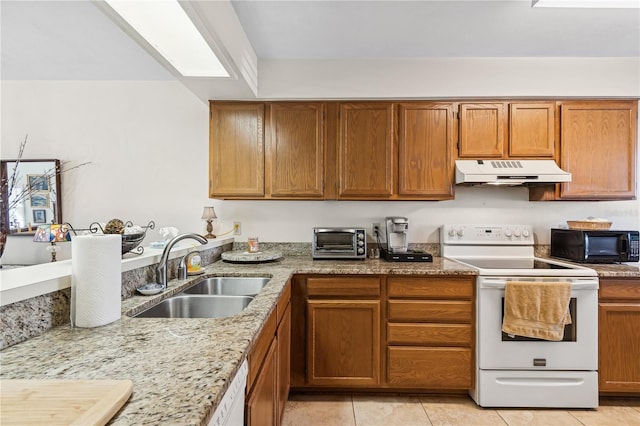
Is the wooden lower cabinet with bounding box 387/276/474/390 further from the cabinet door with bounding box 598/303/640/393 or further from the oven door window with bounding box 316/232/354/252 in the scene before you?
the cabinet door with bounding box 598/303/640/393

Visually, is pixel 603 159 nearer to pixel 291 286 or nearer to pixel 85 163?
pixel 291 286

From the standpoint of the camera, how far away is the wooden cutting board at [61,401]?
587mm

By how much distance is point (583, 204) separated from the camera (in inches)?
111

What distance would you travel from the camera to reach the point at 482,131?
8.39 ft

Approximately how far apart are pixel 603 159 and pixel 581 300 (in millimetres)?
1163

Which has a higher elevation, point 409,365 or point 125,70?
point 125,70

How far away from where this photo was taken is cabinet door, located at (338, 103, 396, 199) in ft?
8.47

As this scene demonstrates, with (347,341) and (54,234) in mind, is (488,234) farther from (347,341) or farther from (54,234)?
(54,234)

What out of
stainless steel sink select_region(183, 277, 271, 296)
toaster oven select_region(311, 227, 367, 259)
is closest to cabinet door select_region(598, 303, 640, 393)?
toaster oven select_region(311, 227, 367, 259)

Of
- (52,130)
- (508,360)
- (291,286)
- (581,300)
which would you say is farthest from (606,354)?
(52,130)

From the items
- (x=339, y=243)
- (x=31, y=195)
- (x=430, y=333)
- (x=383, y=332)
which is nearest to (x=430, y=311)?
(x=430, y=333)

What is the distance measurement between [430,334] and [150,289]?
175 cm

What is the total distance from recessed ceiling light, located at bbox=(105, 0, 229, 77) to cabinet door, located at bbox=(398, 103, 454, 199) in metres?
1.42

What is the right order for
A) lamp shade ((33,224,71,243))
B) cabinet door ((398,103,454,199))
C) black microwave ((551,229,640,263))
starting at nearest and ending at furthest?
1. lamp shade ((33,224,71,243))
2. black microwave ((551,229,640,263))
3. cabinet door ((398,103,454,199))
